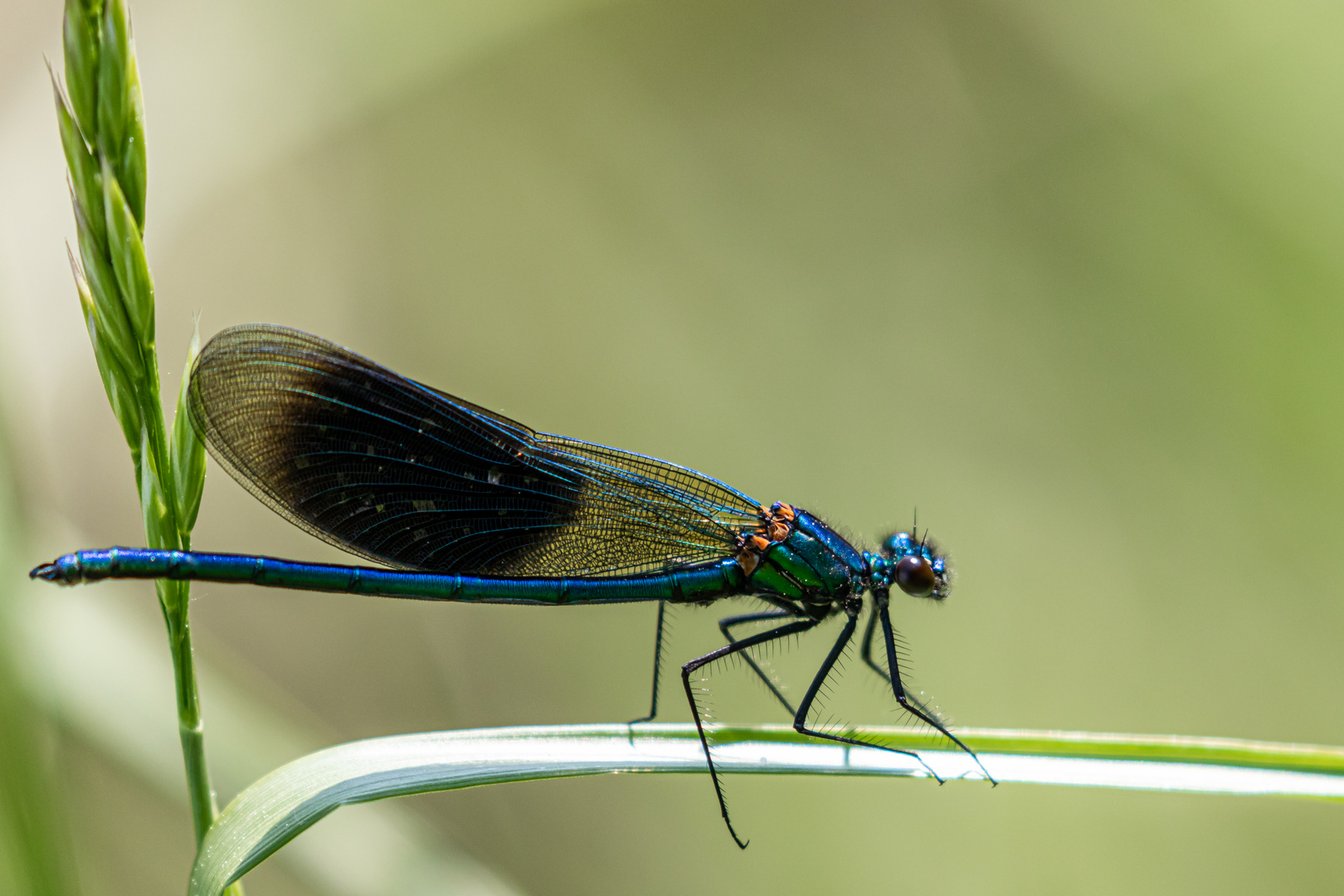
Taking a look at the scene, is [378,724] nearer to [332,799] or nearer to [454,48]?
[332,799]

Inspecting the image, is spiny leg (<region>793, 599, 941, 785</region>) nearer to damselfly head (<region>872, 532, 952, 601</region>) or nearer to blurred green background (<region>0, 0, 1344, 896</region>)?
damselfly head (<region>872, 532, 952, 601</region>)

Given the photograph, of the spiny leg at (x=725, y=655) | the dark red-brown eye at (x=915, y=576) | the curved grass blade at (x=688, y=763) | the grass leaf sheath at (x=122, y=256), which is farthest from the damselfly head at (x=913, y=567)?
the grass leaf sheath at (x=122, y=256)

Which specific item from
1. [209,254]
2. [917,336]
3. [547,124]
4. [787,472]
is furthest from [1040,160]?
[209,254]

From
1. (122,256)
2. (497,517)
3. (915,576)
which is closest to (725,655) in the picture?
(915,576)

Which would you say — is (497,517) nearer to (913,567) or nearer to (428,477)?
(428,477)

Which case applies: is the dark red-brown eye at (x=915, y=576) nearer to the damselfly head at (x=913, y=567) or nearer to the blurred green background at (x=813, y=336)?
the damselfly head at (x=913, y=567)

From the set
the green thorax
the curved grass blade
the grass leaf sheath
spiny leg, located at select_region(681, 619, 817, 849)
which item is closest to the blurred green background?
the green thorax

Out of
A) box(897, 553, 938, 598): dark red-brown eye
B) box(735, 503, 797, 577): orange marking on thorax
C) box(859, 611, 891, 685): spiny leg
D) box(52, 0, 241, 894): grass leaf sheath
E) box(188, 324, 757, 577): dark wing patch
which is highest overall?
box(52, 0, 241, 894): grass leaf sheath

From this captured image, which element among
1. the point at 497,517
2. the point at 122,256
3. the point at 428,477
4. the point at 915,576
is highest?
the point at 122,256
